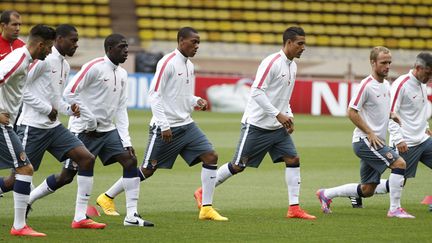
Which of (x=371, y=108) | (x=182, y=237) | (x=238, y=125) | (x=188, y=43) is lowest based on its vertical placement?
(x=238, y=125)

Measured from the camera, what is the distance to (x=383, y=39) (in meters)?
41.5

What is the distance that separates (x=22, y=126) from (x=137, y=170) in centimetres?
126

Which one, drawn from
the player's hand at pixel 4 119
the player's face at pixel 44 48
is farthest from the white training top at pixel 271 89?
the player's hand at pixel 4 119

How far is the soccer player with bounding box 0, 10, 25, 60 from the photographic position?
12.6m

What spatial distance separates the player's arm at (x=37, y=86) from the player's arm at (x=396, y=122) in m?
3.91

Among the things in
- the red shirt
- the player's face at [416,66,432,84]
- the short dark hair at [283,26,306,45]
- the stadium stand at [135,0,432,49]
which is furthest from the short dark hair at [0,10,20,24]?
the stadium stand at [135,0,432,49]

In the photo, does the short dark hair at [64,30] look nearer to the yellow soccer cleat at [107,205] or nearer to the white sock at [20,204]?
the white sock at [20,204]

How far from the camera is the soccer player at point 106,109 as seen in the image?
10266 millimetres

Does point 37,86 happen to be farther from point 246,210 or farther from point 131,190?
point 246,210

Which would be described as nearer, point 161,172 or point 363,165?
point 363,165

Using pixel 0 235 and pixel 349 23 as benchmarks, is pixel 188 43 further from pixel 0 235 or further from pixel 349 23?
pixel 349 23

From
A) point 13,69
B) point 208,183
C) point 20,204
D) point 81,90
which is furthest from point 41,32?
point 208,183

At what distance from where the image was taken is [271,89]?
11.3 metres

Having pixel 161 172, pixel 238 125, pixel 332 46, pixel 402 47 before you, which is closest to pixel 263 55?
pixel 332 46
